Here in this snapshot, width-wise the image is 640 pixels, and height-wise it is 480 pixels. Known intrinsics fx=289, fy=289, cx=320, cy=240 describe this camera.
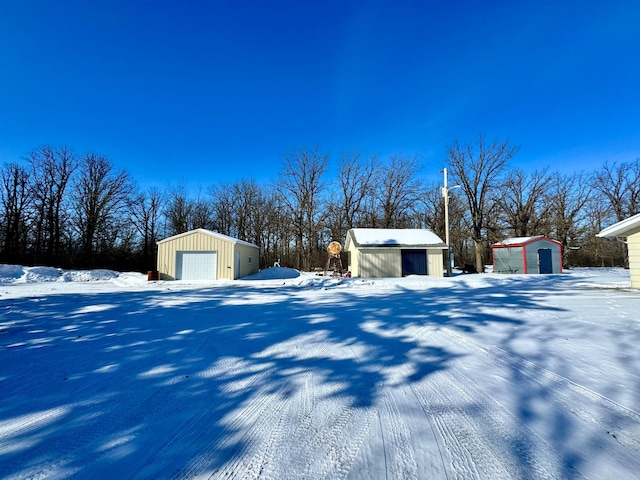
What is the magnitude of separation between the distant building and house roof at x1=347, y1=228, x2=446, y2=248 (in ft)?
17.5

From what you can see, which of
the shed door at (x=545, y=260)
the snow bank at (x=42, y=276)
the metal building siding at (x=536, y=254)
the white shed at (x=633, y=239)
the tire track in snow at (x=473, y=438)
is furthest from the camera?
the shed door at (x=545, y=260)

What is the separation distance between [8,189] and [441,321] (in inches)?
1345

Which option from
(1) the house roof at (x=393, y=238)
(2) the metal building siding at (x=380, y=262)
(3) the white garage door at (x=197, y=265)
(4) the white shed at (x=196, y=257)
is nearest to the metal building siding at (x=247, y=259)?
(4) the white shed at (x=196, y=257)

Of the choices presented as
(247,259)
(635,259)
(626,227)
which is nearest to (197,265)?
(247,259)

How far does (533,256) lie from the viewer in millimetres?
18953

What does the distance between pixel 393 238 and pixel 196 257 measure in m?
12.4

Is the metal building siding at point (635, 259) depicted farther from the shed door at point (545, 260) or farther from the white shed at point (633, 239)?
the shed door at point (545, 260)

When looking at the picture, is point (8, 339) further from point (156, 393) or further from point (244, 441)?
point (244, 441)

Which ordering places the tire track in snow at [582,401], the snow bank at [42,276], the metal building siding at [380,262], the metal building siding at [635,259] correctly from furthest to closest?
the metal building siding at [380,262] < the snow bank at [42,276] < the metal building siding at [635,259] < the tire track in snow at [582,401]

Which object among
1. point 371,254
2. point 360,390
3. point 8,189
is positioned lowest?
point 360,390

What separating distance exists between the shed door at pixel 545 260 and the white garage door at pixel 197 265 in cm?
2092

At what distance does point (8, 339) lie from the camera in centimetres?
439

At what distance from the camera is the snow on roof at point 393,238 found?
17.9m

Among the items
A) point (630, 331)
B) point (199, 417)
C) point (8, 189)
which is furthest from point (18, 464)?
point (8, 189)
